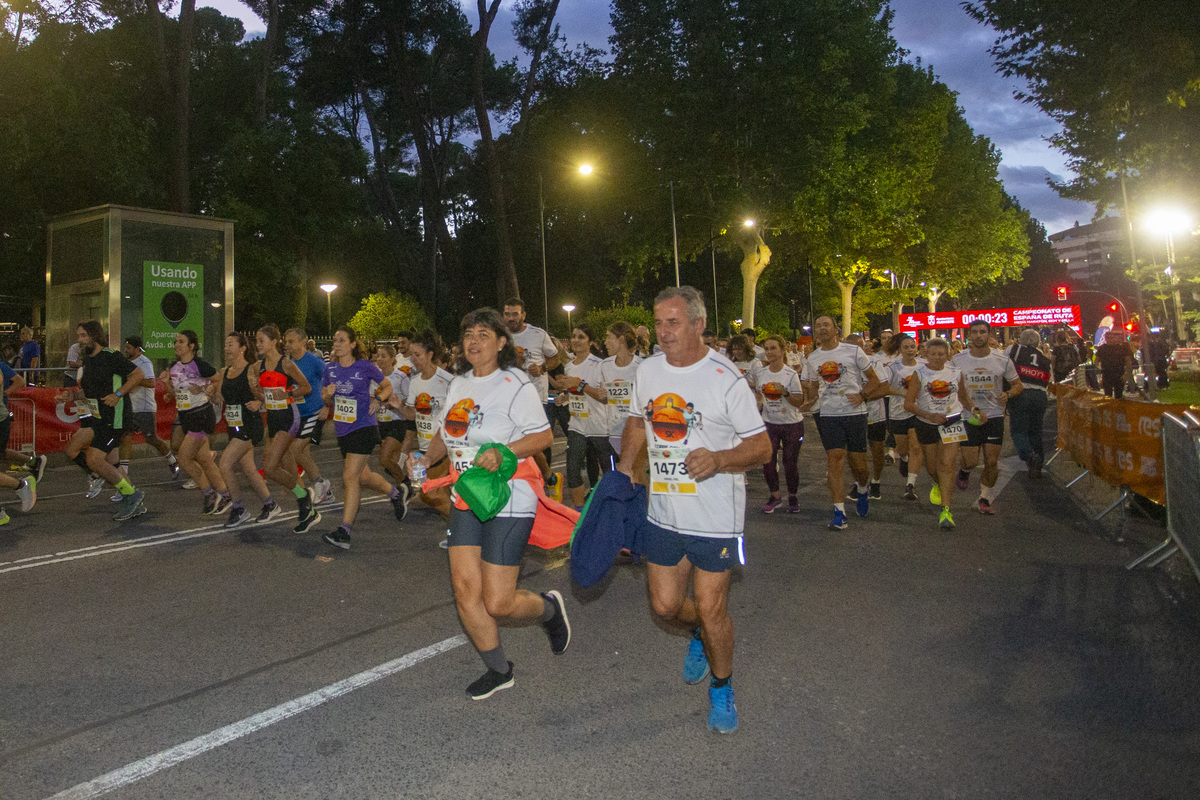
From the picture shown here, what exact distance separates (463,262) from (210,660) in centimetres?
5170

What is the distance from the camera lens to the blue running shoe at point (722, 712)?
12.7ft

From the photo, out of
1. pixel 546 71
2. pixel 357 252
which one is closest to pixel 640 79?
pixel 546 71

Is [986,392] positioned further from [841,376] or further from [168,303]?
[168,303]

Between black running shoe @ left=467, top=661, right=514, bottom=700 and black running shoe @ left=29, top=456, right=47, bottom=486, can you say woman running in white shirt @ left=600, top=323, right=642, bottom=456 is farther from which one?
black running shoe @ left=29, top=456, right=47, bottom=486

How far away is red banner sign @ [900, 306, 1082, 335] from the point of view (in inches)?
1818

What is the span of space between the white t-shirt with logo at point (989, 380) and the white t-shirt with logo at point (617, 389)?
3.77 m

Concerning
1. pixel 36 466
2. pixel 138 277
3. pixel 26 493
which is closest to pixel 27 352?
pixel 138 277

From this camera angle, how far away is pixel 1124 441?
8.70m

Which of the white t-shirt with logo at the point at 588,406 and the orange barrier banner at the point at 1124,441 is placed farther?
the white t-shirt with logo at the point at 588,406

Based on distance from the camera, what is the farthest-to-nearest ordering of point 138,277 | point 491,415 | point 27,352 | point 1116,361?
point 1116,361 → point 27,352 → point 138,277 → point 491,415

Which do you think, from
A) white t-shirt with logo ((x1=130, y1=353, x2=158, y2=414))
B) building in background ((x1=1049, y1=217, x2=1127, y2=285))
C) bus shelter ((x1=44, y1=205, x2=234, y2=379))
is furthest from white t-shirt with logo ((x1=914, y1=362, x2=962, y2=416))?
building in background ((x1=1049, y1=217, x2=1127, y2=285))

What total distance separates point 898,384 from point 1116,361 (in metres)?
10.4

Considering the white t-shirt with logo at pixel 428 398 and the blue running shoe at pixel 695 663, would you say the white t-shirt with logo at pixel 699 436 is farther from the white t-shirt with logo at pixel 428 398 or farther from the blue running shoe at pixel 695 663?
the white t-shirt with logo at pixel 428 398

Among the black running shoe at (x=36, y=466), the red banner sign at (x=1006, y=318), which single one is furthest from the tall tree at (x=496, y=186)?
the red banner sign at (x=1006, y=318)
